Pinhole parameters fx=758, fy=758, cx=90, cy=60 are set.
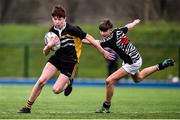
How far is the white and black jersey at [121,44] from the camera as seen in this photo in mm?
15070

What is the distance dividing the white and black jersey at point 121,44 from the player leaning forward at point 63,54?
689mm

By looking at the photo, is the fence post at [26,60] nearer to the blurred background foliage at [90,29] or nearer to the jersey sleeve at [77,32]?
the blurred background foliage at [90,29]

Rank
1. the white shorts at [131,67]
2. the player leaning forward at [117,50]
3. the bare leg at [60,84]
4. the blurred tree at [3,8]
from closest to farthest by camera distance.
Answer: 1. the bare leg at [60,84]
2. the player leaning forward at [117,50]
3. the white shorts at [131,67]
4. the blurred tree at [3,8]

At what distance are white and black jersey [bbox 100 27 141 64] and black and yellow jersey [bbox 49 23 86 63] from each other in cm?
69

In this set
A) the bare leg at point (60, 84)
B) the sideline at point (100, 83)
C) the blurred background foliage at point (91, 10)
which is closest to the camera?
the bare leg at point (60, 84)

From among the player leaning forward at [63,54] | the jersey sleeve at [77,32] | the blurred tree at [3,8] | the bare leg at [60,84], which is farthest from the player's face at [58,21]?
the blurred tree at [3,8]

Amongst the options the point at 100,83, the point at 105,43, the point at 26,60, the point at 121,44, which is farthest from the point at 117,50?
the point at 26,60

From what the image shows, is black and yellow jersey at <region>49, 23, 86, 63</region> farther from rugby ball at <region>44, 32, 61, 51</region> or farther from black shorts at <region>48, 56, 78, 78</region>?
rugby ball at <region>44, 32, 61, 51</region>

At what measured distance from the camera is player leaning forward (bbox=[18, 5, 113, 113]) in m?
14.2

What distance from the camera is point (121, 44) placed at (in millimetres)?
15141

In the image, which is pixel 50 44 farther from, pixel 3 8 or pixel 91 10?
pixel 91 10

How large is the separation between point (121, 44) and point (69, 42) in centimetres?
126

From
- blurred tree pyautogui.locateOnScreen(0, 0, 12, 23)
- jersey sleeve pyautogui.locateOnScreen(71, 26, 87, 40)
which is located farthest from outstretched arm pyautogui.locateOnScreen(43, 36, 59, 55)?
blurred tree pyautogui.locateOnScreen(0, 0, 12, 23)

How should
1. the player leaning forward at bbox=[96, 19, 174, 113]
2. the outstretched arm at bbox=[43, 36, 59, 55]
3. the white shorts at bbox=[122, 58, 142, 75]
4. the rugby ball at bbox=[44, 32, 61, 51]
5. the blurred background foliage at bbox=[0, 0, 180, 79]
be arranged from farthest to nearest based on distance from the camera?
the blurred background foliage at bbox=[0, 0, 180, 79]
the white shorts at bbox=[122, 58, 142, 75]
the player leaning forward at bbox=[96, 19, 174, 113]
the rugby ball at bbox=[44, 32, 61, 51]
the outstretched arm at bbox=[43, 36, 59, 55]
